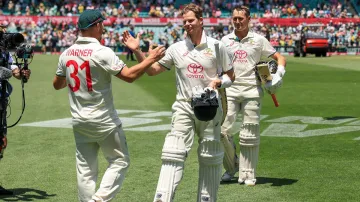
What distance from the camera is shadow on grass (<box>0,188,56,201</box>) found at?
923cm

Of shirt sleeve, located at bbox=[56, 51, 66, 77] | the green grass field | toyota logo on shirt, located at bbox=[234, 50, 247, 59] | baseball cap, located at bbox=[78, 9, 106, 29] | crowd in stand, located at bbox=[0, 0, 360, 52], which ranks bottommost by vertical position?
crowd in stand, located at bbox=[0, 0, 360, 52]

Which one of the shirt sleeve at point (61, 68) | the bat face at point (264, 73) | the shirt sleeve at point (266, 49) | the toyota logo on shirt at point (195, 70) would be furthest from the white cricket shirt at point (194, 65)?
the shirt sleeve at point (266, 49)

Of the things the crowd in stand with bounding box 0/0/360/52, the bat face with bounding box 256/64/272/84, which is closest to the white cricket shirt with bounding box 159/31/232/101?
the bat face with bounding box 256/64/272/84

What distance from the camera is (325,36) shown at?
2034 inches

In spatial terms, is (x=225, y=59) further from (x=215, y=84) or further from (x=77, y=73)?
(x=77, y=73)

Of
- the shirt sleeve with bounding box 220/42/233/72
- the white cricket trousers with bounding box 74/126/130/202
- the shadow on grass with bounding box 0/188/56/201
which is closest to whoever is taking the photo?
the white cricket trousers with bounding box 74/126/130/202

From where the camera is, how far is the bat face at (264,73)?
9969 mm

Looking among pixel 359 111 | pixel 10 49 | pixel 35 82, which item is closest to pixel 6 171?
pixel 10 49

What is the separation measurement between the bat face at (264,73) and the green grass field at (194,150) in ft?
4.50

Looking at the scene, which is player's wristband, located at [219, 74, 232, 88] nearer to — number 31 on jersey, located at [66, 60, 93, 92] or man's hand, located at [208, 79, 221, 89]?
man's hand, located at [208, 79, 221, 89]

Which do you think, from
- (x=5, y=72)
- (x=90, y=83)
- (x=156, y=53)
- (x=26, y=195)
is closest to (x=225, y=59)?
(x=156, y=53)

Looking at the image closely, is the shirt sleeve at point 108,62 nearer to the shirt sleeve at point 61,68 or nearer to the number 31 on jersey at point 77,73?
the number 31 on jersey at point 77,73

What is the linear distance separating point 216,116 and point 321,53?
45099 mm

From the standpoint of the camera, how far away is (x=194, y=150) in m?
13.2
